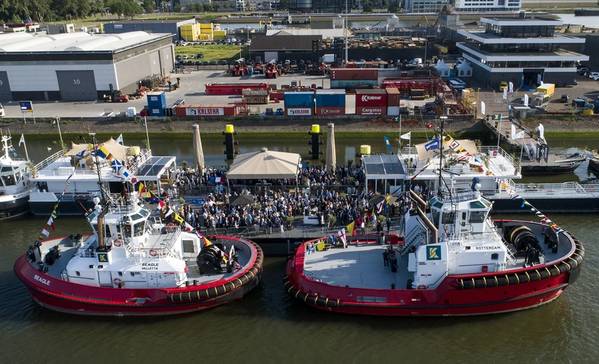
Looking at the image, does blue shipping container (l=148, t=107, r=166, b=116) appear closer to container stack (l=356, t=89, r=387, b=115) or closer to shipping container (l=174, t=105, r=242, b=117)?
shipping container (l=174, t=105, r=242, b=117)

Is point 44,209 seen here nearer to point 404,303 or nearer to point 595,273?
point 404,303

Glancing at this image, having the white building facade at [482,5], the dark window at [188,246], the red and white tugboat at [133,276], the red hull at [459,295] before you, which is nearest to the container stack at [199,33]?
the white building facade at [482,5]

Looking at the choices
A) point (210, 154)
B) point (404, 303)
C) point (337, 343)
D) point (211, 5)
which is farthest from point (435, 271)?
point (211, 5)

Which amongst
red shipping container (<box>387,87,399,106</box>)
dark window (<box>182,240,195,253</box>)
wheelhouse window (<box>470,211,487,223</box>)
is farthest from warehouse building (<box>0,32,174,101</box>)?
wheelhouse window (<box>470,211,487,223</box>)

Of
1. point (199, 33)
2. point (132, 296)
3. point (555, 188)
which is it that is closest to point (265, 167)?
point (132, 296)

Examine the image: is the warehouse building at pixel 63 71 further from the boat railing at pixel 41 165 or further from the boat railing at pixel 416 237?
the boat railing at pixel 416 237
